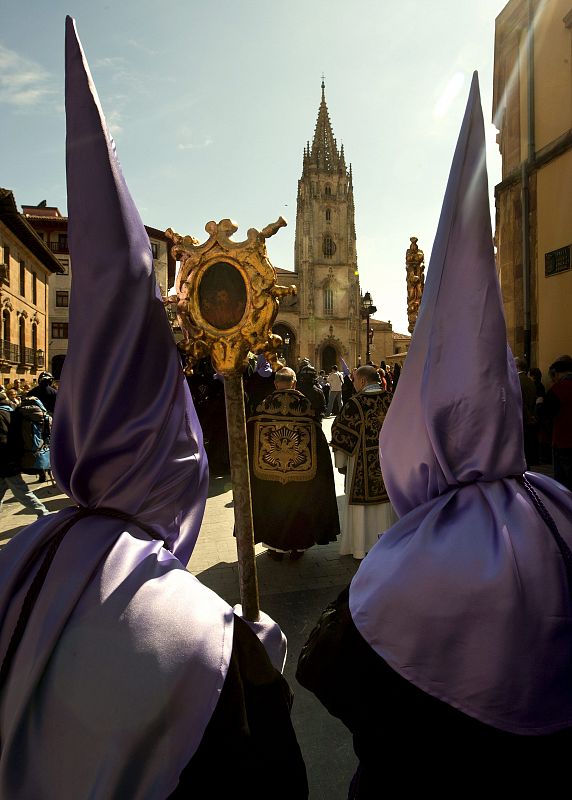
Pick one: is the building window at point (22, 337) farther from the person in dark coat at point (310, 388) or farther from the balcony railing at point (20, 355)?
the person in dark coat at point (310, 388)

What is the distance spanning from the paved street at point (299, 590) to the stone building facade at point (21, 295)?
54.1 ft

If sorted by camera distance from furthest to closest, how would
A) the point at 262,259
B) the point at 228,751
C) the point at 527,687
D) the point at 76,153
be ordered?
1. the point at 262,259
2. the point at 76,153
3. the point at 527,687
4. the point at 228,751

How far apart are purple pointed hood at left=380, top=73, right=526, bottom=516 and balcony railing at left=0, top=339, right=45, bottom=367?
73.8ft

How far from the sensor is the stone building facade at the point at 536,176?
29.6 ft

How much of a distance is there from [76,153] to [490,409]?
1.32 m

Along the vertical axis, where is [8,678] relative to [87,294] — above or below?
below

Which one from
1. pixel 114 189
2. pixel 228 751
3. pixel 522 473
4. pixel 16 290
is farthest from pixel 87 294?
pixel 16 290

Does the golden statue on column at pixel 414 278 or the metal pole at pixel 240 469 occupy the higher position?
the golden statue on column at pixel 414 278

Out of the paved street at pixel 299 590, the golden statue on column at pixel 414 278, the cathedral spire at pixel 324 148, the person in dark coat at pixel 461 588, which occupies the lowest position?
the paved street at pixel 299 590

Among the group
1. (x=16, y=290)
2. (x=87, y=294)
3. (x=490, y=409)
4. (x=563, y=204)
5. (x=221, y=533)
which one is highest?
(x=16, y=290)

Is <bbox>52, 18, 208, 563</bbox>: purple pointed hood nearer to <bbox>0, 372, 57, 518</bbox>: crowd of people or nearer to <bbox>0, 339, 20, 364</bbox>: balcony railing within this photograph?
<bbox>0, 372, 57, 518</bbox>: crowd of people

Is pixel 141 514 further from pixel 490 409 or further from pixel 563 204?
pixel 563 204

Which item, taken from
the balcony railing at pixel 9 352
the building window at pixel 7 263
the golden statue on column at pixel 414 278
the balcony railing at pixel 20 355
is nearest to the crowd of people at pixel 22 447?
the golden statue on column at pixel 414 278

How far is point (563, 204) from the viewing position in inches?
355
